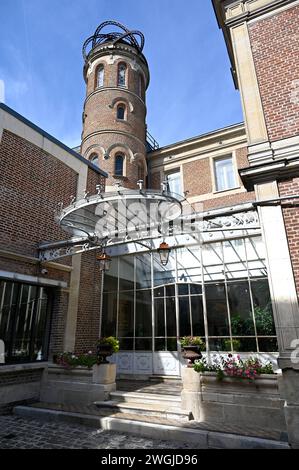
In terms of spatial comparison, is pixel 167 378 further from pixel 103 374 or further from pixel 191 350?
pixel 191 350

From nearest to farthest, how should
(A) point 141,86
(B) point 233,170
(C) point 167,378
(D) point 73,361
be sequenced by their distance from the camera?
1. (D) point 73,361
2. (C) point 167,378
3. (B) point 233,170
4. (A) point 141,86

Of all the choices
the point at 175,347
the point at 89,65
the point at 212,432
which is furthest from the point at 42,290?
the point at 89,65

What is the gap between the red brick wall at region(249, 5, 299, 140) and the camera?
20.9ft

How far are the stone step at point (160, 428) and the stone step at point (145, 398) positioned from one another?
0.67 metres

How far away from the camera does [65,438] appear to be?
554cm

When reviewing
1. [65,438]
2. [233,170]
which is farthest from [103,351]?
[233,170]

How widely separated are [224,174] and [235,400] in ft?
37.3

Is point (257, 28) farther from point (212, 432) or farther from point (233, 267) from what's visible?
point (212, 432)

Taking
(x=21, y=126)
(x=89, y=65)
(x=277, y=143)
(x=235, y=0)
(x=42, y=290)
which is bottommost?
(x=42, y=290)

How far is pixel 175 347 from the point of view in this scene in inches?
377

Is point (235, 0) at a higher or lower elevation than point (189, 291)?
higher

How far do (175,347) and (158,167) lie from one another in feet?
34.5

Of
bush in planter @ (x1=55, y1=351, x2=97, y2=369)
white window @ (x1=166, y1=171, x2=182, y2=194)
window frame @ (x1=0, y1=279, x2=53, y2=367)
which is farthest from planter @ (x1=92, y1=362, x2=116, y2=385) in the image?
white window @ (x1=166, y1=171, x2=182, y2=194)

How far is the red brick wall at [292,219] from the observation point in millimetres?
5367
